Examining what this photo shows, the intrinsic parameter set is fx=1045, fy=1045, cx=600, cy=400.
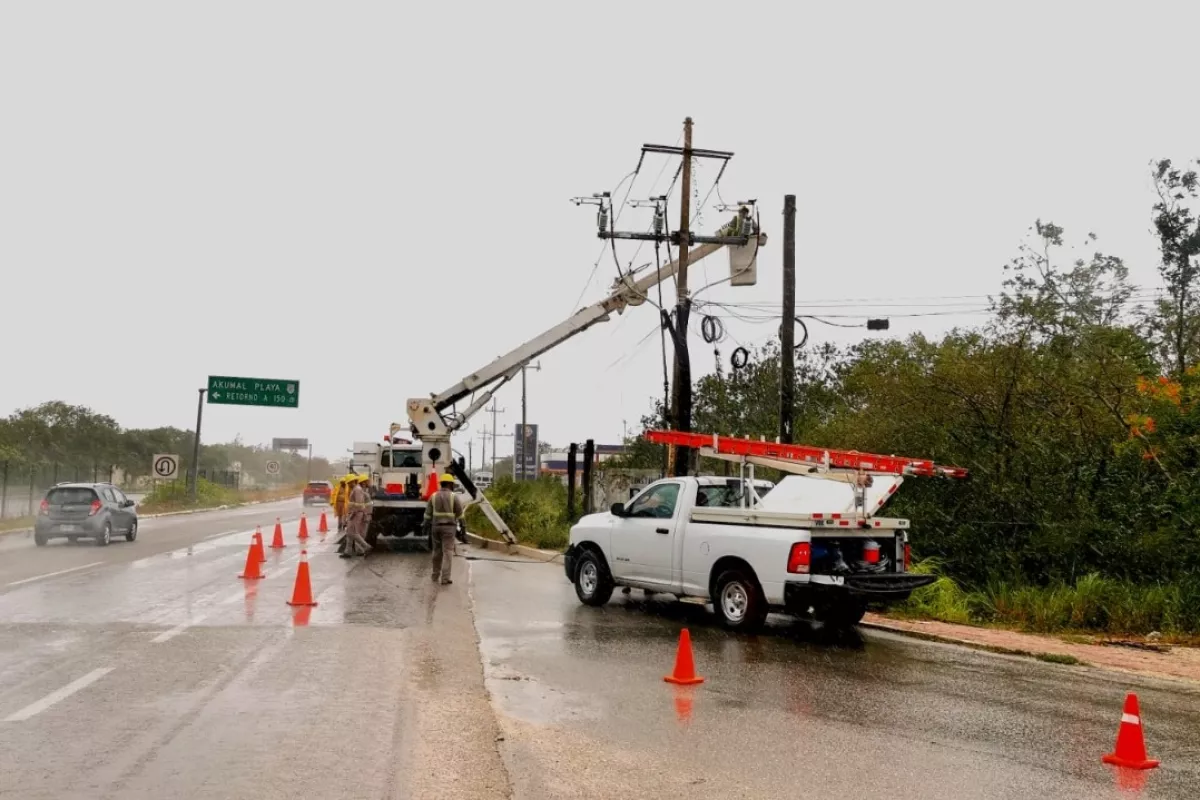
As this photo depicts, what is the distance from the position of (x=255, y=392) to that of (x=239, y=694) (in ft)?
131

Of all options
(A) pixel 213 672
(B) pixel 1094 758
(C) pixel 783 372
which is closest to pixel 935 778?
(B) pixel 1094 758

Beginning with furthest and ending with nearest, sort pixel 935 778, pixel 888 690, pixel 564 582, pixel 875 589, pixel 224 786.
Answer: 1. pixel 564 582
2. pixel 875 589
3. pixel 888 690
4. pixel 935 778
5. pixel 224 786

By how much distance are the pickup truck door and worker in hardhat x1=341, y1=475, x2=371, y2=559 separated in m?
9.39

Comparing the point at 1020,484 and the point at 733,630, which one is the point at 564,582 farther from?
the point at 1020,484

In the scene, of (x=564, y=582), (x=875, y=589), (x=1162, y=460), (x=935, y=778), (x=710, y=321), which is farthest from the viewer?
(x=710, y=321)

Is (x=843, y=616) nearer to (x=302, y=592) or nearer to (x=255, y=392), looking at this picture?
(x=302, y=592)

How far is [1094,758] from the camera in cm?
657

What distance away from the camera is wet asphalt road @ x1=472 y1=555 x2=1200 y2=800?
5910 millimetres

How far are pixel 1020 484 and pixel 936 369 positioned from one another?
12.0 feet

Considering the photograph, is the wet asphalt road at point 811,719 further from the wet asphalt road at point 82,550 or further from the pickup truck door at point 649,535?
the wet asphalt road at point 82,550

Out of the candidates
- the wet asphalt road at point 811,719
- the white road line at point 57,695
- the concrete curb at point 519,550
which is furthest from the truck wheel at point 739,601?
the concrete curb at point 519,550

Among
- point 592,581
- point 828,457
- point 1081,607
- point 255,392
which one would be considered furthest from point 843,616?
point 255,392

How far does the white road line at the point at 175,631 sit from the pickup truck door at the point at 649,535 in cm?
514

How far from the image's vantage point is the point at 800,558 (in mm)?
11133
